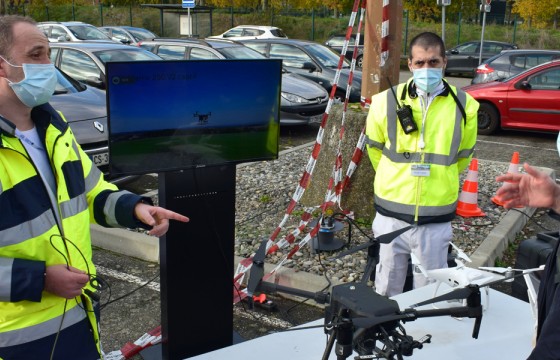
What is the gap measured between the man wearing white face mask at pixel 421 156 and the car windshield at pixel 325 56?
1028cm

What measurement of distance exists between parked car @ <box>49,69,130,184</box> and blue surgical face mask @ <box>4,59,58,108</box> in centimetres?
416

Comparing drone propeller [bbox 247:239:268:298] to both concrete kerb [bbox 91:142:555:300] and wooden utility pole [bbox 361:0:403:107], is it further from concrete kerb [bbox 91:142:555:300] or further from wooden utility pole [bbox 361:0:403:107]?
wooden utility pole [bbox 361:0:403:107]

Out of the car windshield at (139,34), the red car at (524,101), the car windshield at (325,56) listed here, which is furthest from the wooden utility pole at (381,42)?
the car windshield at (139,34)

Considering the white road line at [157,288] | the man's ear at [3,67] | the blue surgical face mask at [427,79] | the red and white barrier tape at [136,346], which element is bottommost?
the white road line at [157,288]

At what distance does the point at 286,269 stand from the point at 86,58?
6563 millimetres

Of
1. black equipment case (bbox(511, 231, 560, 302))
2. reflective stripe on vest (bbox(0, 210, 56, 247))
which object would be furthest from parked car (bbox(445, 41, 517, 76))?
reflective stripe on vest (bbox(0, 210, 56, 247))

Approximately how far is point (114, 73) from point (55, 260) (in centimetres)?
101

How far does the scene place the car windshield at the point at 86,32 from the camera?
20.9 meters

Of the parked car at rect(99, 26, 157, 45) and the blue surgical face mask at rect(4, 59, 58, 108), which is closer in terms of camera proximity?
the blue surgical face mask at rect(4, 59, 58, 108)

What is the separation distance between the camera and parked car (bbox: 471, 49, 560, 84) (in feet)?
46.0

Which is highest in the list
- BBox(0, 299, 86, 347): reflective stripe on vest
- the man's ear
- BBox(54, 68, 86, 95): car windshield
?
the man's ear

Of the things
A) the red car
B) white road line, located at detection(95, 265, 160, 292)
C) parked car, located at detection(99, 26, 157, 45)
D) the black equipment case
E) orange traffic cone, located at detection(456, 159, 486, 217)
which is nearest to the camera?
the black equipment case

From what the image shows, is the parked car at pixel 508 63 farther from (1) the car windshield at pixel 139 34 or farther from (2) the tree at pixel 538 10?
(2) the tree at pixel 538 10

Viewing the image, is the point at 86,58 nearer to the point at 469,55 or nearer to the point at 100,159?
the point at 100,159
